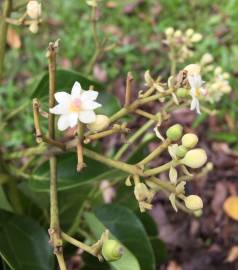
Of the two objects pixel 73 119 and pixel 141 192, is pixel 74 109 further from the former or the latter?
pixel 141 192

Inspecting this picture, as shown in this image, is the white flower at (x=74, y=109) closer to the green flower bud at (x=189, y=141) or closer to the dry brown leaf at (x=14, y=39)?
the green flower bud at (x=189, y=141)

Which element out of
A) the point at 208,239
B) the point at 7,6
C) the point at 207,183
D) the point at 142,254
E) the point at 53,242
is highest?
the point at 7,6

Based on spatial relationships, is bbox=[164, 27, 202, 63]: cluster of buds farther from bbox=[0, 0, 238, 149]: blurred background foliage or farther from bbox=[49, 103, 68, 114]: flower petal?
bbox=[0, 0, 238, 149]: blurred background foliage

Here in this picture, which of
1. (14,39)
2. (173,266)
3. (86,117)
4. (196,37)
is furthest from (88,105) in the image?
(14,39)

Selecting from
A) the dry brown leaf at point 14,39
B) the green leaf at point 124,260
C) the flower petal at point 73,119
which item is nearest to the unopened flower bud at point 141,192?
the flower petal at point 73,119

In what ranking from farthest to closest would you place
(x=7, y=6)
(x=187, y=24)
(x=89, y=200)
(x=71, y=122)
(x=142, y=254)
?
(x=187, y=24) → (x=89, y=200) → (x=142, y=254) → (x=7, y=6) → (x=71, y=122)

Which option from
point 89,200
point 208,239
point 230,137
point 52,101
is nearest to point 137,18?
point 230,137

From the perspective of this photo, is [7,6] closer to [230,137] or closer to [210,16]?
[230,137]
